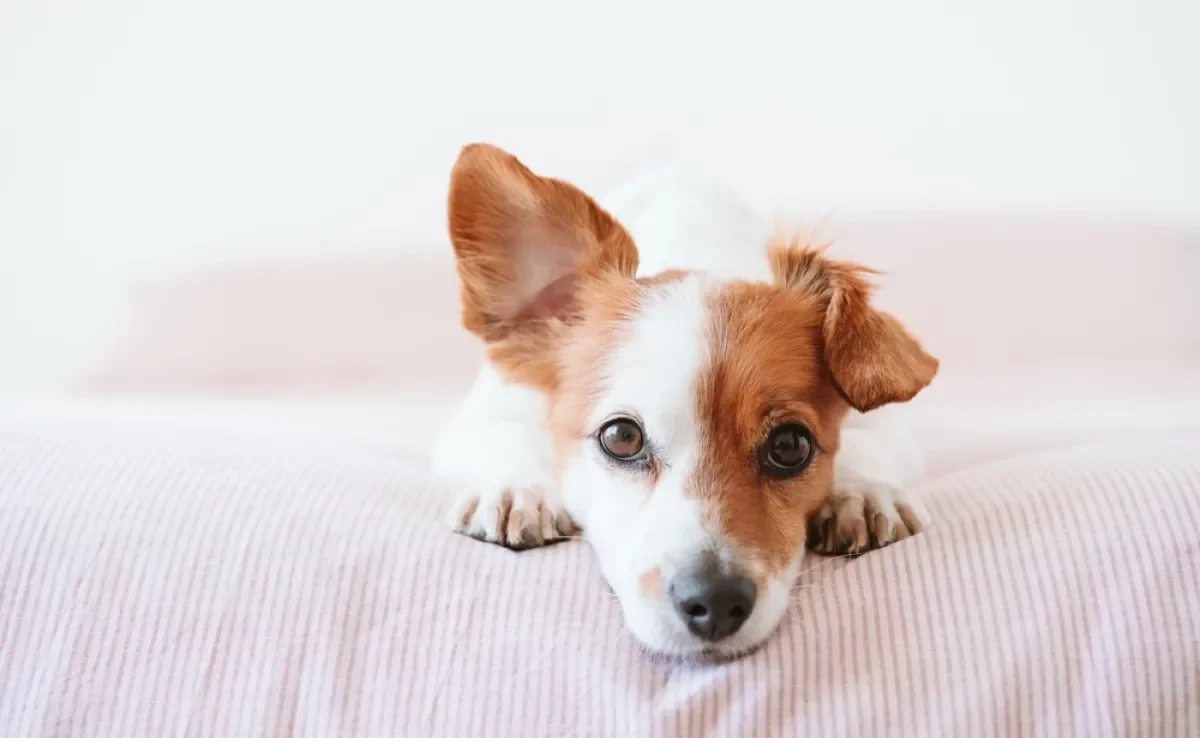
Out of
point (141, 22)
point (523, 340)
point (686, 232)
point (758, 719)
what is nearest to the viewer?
point (758, 719)

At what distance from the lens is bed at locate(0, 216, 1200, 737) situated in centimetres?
99

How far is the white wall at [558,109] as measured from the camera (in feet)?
8.94

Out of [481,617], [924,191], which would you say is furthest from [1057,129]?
[481,617]

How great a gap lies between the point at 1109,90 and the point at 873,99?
27.1 inches

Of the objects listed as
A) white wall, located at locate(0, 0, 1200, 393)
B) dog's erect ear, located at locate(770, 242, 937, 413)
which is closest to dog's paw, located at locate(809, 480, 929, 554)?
dog's erect ear, located at locate(770, 242, 937, 413)

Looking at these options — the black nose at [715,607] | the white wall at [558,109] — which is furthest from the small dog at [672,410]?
the white wall at [558,109]

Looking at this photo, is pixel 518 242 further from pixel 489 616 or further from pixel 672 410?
pixel 489 616

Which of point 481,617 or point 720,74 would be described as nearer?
point 481,617

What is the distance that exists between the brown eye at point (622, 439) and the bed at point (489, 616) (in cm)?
13

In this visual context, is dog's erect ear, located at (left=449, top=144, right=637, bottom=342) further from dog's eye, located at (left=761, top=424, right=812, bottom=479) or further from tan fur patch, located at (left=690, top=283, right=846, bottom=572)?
dog's eye, located at (left=761, top=424, right=812, bottom=479)

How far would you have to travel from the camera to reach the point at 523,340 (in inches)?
60.0

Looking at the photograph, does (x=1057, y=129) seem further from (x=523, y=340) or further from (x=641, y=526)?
(x=641, y=526)

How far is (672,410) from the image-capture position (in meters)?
1.23

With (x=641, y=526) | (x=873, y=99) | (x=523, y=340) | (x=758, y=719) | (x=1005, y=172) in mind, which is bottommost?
(x=758, y=719)
